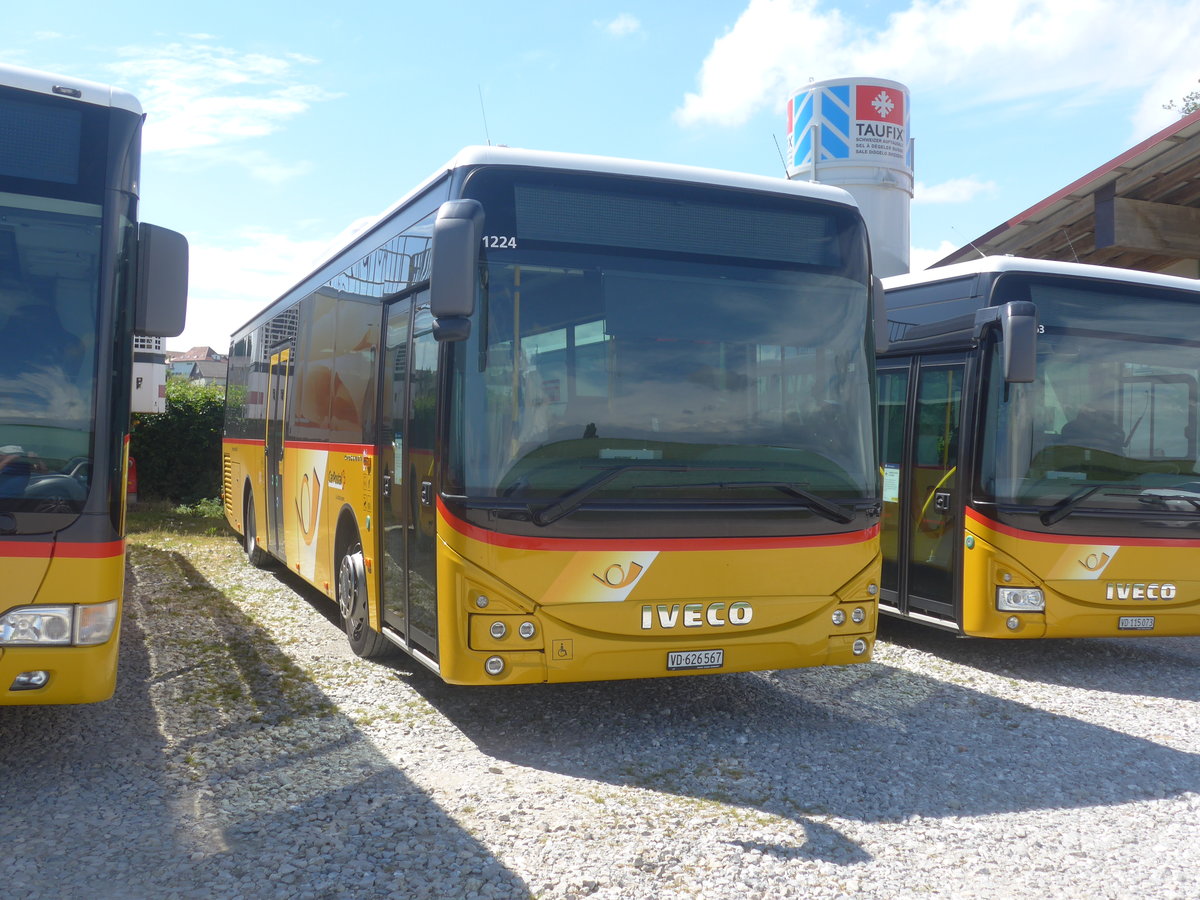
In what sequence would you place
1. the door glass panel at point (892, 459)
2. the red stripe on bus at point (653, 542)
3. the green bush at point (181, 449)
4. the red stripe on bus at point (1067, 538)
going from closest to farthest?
the red stripe on bus at point (653, 542)
the red stripe on bus at point (1067, 538)
the door glass panel at point (892, 459)
the green bush at point (181, 449)

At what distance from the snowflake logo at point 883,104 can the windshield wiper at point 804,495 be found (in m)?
14.5

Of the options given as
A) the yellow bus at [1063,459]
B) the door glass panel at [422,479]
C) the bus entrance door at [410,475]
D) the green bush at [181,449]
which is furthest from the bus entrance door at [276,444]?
the green bush at [181,449]

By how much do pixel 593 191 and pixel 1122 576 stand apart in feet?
15.1

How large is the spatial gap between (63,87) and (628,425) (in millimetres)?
2871

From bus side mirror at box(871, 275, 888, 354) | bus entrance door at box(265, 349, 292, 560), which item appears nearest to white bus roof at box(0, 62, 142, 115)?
bus side mirror at box(871, 275, 888, 354)

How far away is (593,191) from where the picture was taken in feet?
18.6

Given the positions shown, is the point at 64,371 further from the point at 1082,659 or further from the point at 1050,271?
the point at 1082,659

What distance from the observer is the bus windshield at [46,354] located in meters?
4.49

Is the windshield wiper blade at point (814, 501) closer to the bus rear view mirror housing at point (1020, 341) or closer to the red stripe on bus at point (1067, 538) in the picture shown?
the bus rear view mirror housing at point (1020, 341)

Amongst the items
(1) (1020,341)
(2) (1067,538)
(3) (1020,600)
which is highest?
(1) (1020,341)

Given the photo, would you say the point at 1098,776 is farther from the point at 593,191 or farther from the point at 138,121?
the point at 138,121

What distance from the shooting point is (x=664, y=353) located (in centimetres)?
558

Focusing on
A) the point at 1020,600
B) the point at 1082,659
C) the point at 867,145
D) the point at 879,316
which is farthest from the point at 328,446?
the point at 867,145

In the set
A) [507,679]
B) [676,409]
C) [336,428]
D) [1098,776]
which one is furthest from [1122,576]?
[336,428]
